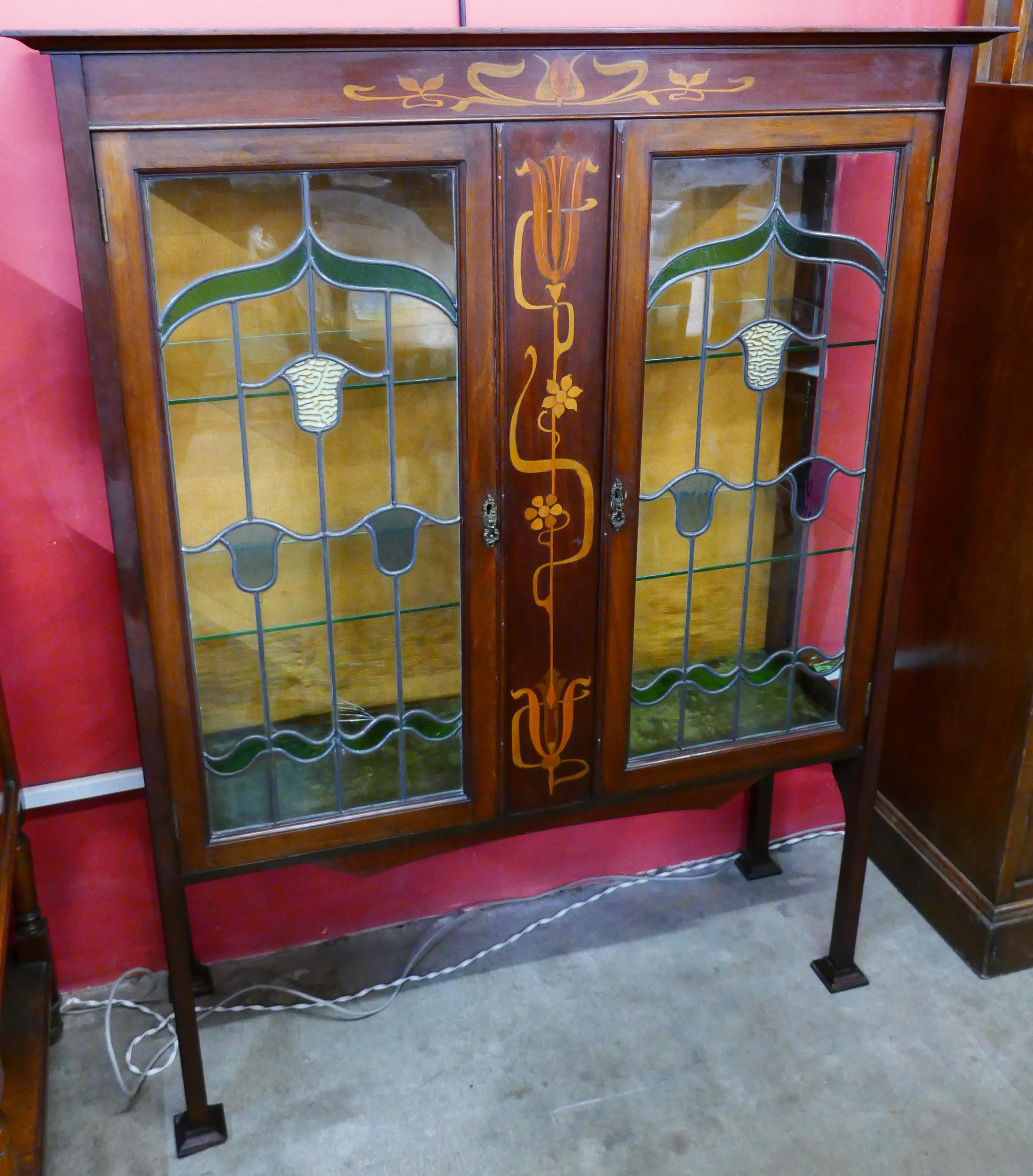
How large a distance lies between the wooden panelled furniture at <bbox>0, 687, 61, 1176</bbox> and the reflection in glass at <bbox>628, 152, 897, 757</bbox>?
92 cm

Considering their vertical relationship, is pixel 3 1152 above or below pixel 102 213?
below

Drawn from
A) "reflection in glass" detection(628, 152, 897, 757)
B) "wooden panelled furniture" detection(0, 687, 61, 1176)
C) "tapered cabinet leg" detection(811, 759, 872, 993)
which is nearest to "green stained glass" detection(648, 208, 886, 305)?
"reflection in glass" detection(628, 152, 897, 757)

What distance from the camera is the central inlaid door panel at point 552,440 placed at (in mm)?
1424

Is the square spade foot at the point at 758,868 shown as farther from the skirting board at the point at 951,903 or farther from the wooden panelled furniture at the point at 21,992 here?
the wooden panelled furniture at the point at 21,992

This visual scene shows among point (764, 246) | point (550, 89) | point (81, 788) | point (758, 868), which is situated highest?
point (550, 89)

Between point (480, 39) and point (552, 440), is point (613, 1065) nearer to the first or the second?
point (552, 440)

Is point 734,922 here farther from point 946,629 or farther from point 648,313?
point 648,313

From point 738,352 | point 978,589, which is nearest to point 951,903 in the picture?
point 978,589

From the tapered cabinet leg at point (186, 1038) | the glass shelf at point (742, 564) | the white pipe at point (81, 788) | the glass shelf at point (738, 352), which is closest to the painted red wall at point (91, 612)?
the white pipe at point (81, 788)

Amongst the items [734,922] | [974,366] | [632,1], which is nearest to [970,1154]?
[734,922]

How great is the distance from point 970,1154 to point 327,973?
3.55 ft

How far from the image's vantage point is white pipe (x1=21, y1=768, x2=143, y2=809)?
1895 mm

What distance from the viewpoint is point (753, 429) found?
1.68 m

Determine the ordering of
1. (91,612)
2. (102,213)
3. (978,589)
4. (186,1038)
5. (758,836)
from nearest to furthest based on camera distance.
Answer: (102,213)
(186,1038)
(91,612)
(978,589)
(758,836)
